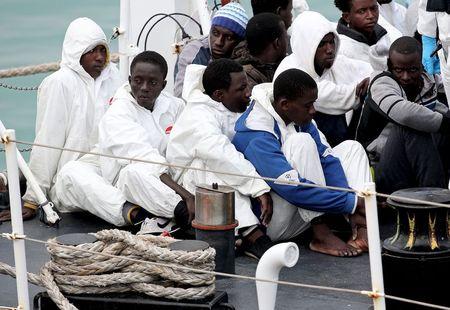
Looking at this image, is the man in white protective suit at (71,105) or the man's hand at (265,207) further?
the man in white protective suit at (71,105)

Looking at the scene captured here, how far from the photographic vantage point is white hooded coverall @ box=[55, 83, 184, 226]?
6.68 m

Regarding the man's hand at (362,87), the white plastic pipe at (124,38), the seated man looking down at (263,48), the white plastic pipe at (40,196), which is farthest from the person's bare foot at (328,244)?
the white plastic pipe at (124,38)

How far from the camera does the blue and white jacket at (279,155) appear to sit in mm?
6328

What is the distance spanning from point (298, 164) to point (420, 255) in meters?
1.26

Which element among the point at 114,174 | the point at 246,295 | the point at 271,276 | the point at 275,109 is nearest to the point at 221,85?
the point at 275,109

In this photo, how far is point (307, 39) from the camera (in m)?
7.01

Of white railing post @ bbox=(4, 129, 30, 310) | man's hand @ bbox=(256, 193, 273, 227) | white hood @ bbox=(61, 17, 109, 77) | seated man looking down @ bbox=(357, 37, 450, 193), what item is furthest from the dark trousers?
white railing post @ bbox=(4, 129, 30, 310)

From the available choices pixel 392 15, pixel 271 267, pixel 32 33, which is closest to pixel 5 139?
pixel 271 267

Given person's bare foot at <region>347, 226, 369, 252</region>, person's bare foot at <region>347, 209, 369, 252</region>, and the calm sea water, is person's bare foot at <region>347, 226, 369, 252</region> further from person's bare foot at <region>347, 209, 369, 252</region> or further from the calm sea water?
the calm sea water

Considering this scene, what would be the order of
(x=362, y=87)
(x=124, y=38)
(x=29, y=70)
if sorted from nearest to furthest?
(x=362, y=87) → (x=124, y=38) → (x=29, y=70)

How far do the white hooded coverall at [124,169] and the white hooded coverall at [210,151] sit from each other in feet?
0.45

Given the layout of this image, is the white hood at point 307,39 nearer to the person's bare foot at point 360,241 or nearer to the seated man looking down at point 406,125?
the seated man looking down at point 406,125

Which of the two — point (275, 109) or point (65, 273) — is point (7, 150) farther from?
point (275, 109)

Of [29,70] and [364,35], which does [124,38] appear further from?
[364,35]
